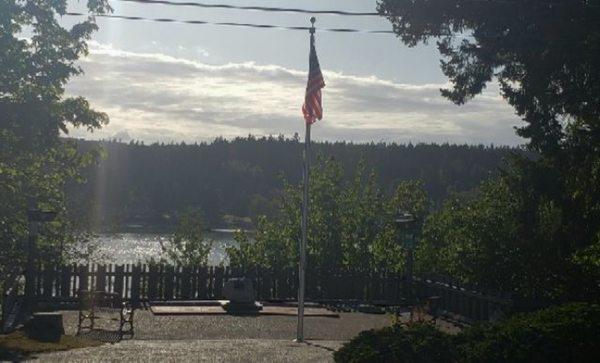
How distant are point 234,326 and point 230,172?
6566 inches

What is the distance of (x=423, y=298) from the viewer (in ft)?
74.2

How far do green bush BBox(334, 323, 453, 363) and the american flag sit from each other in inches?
271

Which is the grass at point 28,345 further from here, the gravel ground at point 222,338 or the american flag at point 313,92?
the american flag at point 313,92

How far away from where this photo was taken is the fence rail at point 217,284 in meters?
24.9

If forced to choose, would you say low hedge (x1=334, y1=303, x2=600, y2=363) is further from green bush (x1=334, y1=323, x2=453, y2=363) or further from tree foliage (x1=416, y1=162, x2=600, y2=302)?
tree foliage (x1=416, y1=162, x2=600, y2=302)

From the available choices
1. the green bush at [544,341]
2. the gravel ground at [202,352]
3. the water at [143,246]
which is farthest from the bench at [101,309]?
the water at [143,246]

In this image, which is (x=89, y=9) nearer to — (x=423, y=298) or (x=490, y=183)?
(x=423, y=298)

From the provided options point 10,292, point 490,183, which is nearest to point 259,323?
point 10,292

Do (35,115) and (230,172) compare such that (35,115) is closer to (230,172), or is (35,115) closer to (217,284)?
(217,284)

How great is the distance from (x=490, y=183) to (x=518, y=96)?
7342 mm

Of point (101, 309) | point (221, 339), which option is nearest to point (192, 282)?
point (101, 309)

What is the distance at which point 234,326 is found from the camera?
2206cm

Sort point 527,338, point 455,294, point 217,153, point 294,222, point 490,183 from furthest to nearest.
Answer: point 217,153
point 294,222
point 490,183
point 455,294
point 527,338

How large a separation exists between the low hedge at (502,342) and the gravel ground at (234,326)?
7.04m
